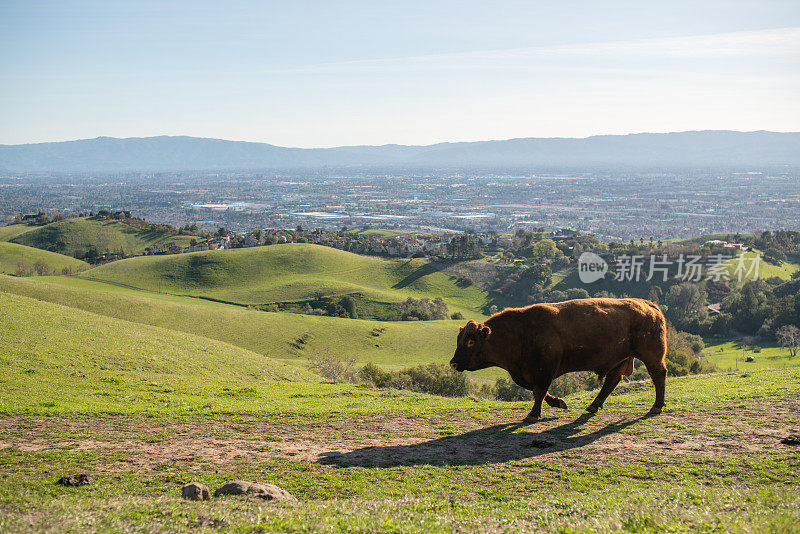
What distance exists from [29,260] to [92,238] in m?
54.0

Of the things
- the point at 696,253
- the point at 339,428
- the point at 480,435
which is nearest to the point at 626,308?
the point at 480,435

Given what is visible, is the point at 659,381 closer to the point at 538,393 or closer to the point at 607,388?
the point at 607,388

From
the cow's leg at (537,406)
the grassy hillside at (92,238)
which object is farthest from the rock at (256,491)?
the grassy hillside at (92,238)

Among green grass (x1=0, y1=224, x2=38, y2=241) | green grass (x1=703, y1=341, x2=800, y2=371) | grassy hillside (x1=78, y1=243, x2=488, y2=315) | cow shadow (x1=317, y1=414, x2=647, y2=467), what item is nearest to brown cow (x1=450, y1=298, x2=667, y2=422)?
cow shadow (x1=317, y1=414, x2=647, y2=467)

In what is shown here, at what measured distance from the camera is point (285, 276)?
4988 inches

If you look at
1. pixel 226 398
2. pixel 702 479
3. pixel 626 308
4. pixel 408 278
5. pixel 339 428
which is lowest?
pixel 408 278

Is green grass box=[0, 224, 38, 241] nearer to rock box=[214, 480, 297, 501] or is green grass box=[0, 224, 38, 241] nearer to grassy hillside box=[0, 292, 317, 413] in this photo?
grassy hillside box=[0, 292, 317, 413]

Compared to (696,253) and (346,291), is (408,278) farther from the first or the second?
(696,253)

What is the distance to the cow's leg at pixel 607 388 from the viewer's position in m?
15.3

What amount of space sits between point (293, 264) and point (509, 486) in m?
128

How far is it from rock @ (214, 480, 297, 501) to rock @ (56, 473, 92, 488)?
267 cm

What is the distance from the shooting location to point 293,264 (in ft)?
443

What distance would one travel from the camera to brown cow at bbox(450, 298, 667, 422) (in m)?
14.4

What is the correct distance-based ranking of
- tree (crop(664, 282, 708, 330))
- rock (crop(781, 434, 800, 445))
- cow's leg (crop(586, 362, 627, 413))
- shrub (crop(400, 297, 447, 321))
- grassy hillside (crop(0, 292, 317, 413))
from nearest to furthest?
1. rock (crop(781, 434, 800, 445))
2. cow's leg (crop(586, 362, 627, 413))
3. grassy hillside (crop(0, 292, 317, 413))
4. shrub (crop(400, 297, 447, 321))
5. tree (crop(664, 282, 708, 330))
